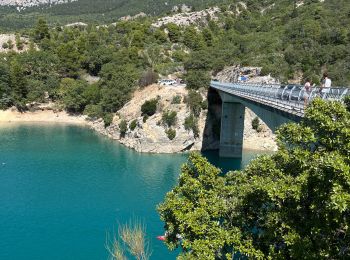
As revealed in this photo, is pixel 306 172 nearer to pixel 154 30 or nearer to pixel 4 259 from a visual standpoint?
pixel 4 259

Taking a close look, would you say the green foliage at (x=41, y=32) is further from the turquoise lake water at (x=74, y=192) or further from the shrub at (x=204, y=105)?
the shrub at (x=204, y=105)

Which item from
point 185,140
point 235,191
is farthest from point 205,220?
point 185,140

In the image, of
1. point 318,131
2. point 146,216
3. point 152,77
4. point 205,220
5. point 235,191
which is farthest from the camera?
point 152,77

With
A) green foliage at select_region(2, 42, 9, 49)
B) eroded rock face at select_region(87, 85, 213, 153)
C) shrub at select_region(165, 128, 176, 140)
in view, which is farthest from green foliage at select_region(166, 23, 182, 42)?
shrub at select_region(165, 128, 176, 140)

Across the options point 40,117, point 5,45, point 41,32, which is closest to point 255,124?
point 40,117

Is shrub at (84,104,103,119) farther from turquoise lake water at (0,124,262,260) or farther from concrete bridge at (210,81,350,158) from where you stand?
concrete bridge at (210,81,350,158)

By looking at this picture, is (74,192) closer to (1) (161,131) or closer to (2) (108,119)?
(1) (161,131)
